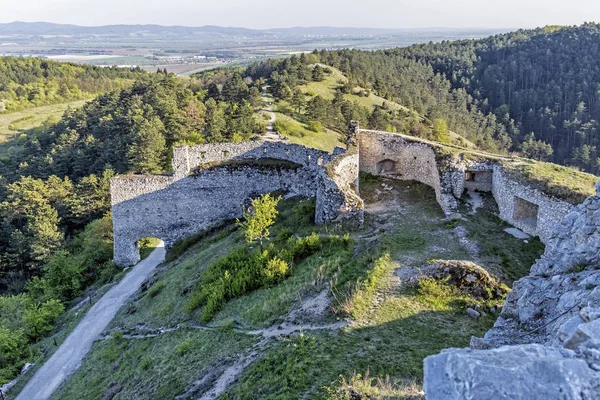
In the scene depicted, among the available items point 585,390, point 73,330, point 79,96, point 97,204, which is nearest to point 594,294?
point 585,390

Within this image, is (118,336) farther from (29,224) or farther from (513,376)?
(29,224)

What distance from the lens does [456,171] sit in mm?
20406

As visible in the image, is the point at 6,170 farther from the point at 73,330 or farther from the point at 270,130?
the point at 73,330

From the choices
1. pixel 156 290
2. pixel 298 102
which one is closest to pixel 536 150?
pixel 298 102

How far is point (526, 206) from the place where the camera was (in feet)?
58.3

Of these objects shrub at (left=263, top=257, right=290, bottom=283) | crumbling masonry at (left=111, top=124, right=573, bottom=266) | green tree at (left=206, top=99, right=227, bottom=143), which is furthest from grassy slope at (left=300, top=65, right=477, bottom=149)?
shrub at (left=263, top=257, right=290, bottom=283)

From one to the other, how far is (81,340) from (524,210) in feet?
64.6

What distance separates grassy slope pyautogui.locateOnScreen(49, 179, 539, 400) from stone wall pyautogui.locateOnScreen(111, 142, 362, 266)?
718 centimetres

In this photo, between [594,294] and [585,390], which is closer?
[585,390]

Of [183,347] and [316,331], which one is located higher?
[316,331]

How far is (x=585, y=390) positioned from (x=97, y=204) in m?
44.0

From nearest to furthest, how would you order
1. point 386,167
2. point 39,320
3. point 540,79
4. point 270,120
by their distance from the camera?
1. point 39,320
2. point 386,167
3. point 270,120
4. point 540,79

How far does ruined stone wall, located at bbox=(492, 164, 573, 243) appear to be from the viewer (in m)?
15.7

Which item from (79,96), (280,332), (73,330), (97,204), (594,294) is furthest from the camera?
(79,96)
